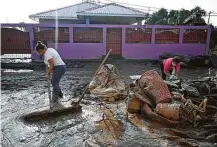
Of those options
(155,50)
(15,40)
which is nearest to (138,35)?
(155,50)

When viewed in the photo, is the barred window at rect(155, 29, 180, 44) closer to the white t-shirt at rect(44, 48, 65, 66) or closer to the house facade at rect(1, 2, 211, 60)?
the house facade at rect(1, 2, 211, 60)

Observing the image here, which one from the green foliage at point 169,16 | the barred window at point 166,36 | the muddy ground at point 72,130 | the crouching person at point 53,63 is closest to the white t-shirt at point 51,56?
the crouching person at point 53,63

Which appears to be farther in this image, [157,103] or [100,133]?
[157,103]

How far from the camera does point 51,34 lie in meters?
15.1

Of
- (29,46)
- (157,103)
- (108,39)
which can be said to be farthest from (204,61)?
(29,46)

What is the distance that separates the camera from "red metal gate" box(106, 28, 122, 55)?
604 inches

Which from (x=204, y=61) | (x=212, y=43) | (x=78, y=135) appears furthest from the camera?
(x=212, y=43)

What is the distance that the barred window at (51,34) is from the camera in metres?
15.1

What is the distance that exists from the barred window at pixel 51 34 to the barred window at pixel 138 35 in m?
4.31

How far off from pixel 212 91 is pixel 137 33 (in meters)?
9.66

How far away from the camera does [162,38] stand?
15555 mm

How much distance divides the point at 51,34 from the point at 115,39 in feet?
14.5

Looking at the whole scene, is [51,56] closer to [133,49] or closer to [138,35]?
[133,49]

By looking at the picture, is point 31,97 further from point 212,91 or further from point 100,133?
point 212,91
